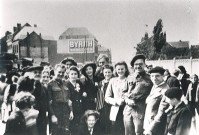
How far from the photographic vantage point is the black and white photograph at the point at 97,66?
15.7 feet

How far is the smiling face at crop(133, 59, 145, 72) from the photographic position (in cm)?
493

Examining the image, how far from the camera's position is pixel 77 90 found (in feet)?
16.5

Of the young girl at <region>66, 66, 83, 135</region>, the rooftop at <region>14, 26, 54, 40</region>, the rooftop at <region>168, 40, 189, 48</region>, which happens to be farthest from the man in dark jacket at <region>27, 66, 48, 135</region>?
the rooftop at <region>168, 40, 189, 48</region>

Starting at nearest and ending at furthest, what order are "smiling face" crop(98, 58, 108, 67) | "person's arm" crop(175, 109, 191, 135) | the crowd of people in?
"person's arm" crop(175, 109, 191, 135) < the crowd of people < "smiling face" crop(98, 58, 108, 67)

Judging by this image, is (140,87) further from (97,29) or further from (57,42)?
(57,42)

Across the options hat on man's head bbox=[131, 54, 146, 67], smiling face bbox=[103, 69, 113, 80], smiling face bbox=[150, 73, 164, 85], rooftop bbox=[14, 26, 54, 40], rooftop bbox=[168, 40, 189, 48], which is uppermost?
rooftop bbox=[14, 26, 54, 40]

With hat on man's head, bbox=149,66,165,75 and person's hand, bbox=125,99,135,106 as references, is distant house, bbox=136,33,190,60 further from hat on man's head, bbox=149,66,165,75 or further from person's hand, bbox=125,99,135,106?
person's hand, bbox=125,99,135,106

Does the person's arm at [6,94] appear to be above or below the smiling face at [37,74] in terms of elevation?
below

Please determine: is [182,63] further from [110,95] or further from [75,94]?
[75,94]

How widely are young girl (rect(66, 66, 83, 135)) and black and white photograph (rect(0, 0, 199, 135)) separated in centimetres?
2

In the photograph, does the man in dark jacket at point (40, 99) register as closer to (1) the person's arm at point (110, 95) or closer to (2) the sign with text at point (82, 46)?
(2) the sign with text at point (82, 46)

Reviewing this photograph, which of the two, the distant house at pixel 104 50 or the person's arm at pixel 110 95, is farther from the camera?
the distant house at pixel 104 50

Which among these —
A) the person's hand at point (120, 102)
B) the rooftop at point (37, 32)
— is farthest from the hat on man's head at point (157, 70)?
the rooftop at point (37, 32)

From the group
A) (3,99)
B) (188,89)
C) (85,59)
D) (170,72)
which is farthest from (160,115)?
(3,99)
